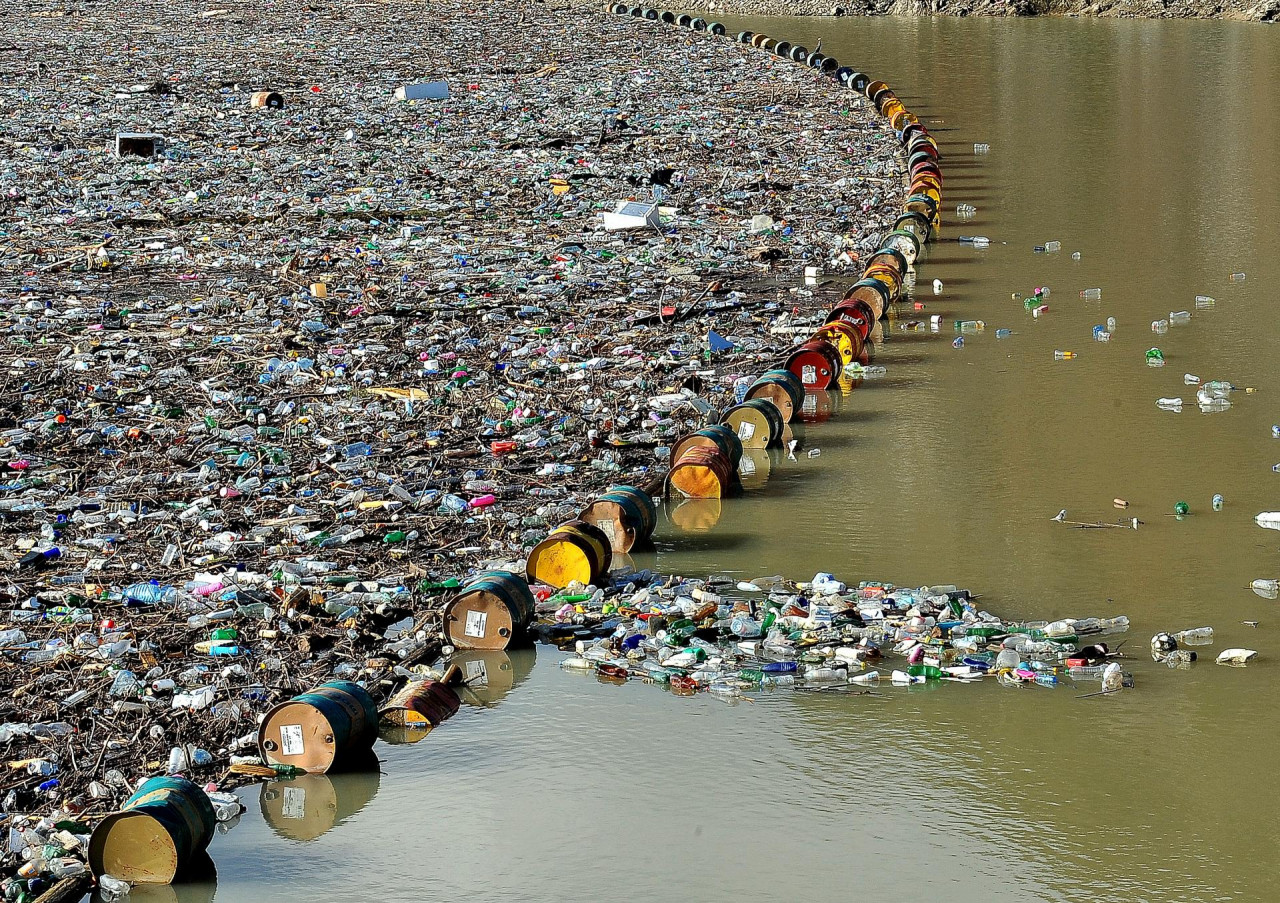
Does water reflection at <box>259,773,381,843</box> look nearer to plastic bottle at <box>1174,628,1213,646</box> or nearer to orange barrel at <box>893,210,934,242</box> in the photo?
plastic bottle at <box>1174,628,1213,646</box>

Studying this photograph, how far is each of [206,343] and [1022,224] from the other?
6818 millimetres

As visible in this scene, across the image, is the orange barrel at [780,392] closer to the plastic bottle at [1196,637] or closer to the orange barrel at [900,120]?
the plastic bottle at [1196,637]

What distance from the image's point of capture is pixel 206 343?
8641 mm

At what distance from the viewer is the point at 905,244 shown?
10766 mm

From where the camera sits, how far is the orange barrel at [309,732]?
4441mm

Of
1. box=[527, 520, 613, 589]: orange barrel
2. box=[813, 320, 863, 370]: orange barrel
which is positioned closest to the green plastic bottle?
box=[527, 520, 613, 589]: orange barrel

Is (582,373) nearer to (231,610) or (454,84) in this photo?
(231,610)

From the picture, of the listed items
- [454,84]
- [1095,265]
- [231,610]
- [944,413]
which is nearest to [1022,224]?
[1095,265]

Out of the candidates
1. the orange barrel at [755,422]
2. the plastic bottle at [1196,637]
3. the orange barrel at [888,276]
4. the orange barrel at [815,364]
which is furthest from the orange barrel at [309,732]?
the orange barrel at [888,276]

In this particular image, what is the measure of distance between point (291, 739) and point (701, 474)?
2671 mm

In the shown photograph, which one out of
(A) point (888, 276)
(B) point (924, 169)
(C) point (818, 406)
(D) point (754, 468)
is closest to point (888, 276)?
(A) point (888, 276)

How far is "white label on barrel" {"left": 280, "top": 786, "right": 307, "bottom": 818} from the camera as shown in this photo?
433 centimetres

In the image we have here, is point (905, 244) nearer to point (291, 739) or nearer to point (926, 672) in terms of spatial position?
point (926, 672)

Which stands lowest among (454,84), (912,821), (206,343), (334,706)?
(912,821)
